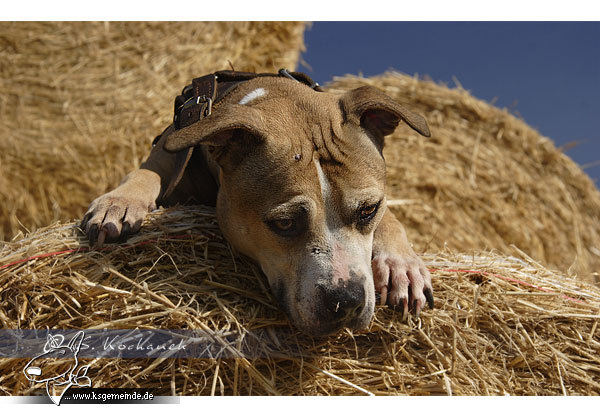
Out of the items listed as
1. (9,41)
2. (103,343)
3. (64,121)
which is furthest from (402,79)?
(103,343)

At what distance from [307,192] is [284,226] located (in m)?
0.18

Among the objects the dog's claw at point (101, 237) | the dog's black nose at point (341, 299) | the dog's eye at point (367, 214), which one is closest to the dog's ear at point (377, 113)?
the dog's eye at point (367, 214)

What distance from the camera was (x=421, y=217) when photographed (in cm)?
560

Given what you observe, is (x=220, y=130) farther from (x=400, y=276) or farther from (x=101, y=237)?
(x=400, y=276)

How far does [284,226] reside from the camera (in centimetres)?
246

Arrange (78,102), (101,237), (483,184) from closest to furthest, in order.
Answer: (101,237) < (78,102) < (483,184)

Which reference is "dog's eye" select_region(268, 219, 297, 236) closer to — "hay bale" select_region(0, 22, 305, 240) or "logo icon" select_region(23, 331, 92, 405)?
"logo icon" select_region(23, 331, 92, 405)

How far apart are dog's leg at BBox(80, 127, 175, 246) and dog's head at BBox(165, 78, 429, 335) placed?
0.42 m

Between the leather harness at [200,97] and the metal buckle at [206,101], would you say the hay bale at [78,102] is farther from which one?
the metal buckle at [206,101]

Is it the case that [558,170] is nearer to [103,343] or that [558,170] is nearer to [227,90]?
[227,90]

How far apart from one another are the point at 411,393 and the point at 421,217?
11.1 feet

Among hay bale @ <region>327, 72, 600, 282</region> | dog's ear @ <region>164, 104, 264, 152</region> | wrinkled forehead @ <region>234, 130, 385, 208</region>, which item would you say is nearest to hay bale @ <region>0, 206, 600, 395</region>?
wrinkled forehead @ <region>234, 130, 385, 208</region>

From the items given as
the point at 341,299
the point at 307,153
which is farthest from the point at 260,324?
the point at 307,153

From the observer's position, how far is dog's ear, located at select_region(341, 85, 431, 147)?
2.67 meters
